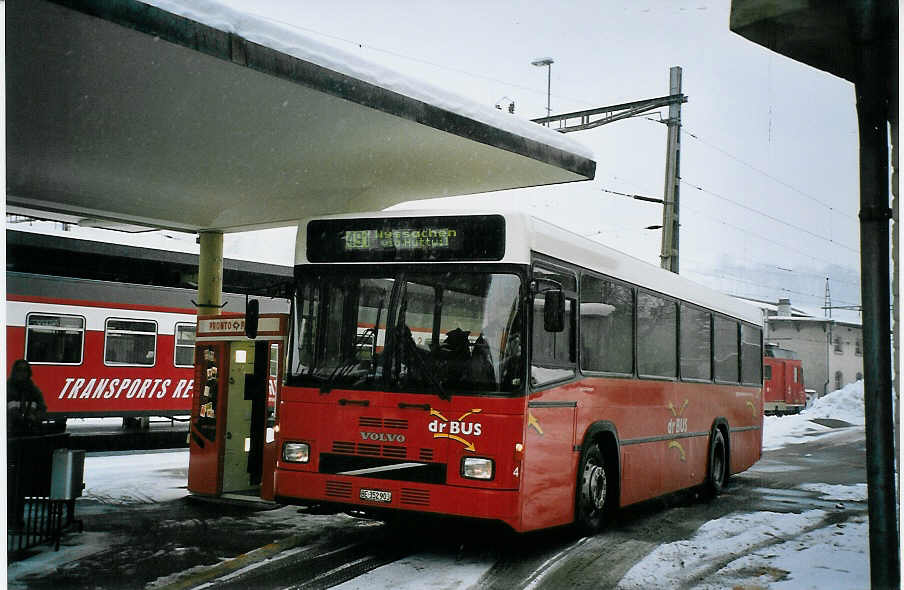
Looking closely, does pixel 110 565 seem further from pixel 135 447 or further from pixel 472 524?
pixel 135 447

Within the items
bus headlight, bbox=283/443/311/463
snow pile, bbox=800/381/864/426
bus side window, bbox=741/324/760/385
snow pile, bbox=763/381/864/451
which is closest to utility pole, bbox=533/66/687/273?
bus side window, bbox=741/324/760/385

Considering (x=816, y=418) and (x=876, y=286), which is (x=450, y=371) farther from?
(x=816, y=418)

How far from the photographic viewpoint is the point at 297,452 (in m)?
8.16

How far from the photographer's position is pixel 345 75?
8.18m

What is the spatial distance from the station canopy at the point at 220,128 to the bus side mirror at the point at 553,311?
2.55 metres

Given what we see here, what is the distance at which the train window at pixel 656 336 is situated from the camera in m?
10.3

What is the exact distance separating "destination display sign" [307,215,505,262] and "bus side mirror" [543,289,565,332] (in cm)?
57

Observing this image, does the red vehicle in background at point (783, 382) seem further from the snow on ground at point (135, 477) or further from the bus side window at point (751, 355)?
the snow on ground at point (135, 477)

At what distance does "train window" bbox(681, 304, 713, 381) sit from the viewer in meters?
11.8

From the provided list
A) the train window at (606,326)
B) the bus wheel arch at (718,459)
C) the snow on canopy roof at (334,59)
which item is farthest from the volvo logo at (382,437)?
the bus wheel arch at (718,459)

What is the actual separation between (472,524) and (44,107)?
5.56 metres

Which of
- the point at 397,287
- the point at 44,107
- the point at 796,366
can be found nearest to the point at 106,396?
the point at 44,107

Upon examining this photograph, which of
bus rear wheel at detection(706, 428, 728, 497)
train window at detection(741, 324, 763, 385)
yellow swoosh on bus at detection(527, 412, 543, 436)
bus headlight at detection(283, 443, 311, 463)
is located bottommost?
bus rear wheel at detection(706, 428, 728, 497)

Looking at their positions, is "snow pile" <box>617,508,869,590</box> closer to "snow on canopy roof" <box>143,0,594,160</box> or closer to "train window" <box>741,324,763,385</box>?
"train window" <box>741,324,763,385</box>
